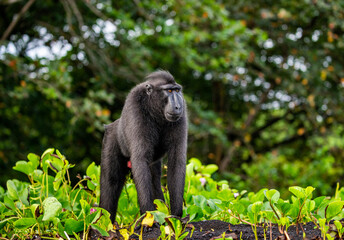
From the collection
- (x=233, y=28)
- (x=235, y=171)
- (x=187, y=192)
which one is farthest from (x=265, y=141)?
(x=187, y=192)

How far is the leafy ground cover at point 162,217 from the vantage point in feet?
8.40

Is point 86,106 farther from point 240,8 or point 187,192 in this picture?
point 240,8

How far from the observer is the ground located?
8.56 feet

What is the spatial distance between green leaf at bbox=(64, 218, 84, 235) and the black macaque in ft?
2.08

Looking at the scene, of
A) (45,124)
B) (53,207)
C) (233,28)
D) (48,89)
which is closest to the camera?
(53,207)

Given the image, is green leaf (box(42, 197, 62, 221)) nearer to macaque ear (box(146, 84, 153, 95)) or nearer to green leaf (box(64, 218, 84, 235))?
green leaf (box(64, 218, 84, 235))

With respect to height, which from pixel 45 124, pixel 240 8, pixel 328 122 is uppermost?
pixel 240 8

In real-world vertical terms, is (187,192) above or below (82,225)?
below

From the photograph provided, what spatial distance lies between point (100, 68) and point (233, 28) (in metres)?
2.52

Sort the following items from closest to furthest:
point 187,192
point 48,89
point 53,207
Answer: point 53,207, point 187,192, point 48,89

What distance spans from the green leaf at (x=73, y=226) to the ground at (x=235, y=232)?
240 millimetres

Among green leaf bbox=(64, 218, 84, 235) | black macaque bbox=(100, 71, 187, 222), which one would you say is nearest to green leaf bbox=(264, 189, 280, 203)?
black macaque bbox=(100, 71, 187, 222)

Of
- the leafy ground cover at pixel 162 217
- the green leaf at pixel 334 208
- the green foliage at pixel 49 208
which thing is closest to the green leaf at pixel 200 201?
the leafy ground cover at pixel 162 217

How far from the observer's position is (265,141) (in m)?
12.5
